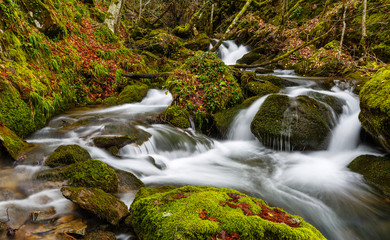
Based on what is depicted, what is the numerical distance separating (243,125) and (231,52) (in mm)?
12211

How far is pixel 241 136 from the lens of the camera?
300 inches

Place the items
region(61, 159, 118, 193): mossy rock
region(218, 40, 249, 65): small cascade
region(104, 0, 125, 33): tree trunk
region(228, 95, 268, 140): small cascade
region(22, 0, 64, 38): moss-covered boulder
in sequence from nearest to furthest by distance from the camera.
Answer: region(61, 159, 118, 193): mossy rock, region(22, 0, 64, 38): moss-covered boulder, region(228, 95, 268, 140): small cascade, region(104, 0, 125, 33): tree trunk, region(218, 40, 249, 65): small cascade

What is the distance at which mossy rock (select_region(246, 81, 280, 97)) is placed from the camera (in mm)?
8680

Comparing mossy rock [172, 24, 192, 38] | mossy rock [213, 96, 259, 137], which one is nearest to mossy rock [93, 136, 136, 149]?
mossy rock [213, 96, 259, 137]

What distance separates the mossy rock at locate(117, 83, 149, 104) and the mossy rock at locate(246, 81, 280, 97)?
4844mm

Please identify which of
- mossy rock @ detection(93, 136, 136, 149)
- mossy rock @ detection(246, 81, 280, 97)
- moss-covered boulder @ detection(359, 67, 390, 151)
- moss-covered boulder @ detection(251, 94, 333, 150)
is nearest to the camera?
moss-covered boulder @ detection(359, 67, 390, 151)

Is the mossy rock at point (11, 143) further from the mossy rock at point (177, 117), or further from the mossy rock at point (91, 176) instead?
the mossy rock at point (177, 117)

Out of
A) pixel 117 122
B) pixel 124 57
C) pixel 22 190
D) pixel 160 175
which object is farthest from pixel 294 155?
pixel 124 57

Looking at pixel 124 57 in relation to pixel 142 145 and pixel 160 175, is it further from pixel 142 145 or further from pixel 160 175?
pixel 160 175

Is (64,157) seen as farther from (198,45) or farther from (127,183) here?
(198,45)

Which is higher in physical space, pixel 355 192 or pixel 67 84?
pixel 67 84

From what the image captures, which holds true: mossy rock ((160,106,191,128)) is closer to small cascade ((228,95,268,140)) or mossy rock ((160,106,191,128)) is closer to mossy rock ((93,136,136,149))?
small cascade ((228,95,268,140))

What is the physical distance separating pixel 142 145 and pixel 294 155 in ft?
14.7

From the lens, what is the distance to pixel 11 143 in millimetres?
3855
